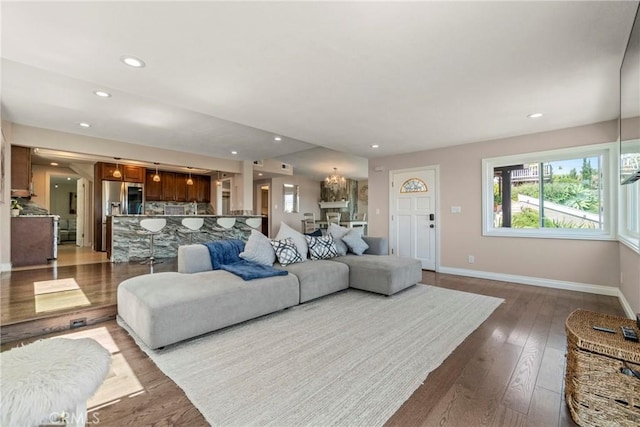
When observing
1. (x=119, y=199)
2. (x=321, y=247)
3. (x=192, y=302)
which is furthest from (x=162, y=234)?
(x=192, y=302)

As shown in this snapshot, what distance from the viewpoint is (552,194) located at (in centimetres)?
426

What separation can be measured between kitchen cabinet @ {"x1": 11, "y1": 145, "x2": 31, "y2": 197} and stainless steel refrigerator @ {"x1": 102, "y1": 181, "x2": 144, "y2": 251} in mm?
1888

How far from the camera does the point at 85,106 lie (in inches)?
146

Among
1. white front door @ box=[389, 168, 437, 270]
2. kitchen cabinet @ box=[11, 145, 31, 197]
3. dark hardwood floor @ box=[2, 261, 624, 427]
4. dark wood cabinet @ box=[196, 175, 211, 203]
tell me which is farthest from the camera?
dark wood cabinet @ box=[196, 175, 211, 203]

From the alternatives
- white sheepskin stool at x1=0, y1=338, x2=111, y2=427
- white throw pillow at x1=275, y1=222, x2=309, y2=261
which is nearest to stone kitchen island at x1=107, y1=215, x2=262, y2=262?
white throw pillow at x1=275, y1=222, x2=309, y2=261

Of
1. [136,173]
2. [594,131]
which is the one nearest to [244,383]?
[594,131]

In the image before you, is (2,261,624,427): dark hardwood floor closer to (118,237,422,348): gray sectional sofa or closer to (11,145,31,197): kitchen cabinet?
(118,237,422,348): gray sectional sofa

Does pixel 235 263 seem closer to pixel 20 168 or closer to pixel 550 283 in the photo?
pixel 550 283

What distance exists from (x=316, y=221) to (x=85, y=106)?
871 cm

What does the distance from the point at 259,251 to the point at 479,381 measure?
98.4 inches

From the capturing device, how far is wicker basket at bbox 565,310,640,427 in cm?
135

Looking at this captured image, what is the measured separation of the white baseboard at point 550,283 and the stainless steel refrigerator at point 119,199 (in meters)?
7.48

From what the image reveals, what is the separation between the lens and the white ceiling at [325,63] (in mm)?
1785

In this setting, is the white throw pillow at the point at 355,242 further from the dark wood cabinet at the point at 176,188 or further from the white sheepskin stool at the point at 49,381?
the dark wood cabinet at the point at 176,188
